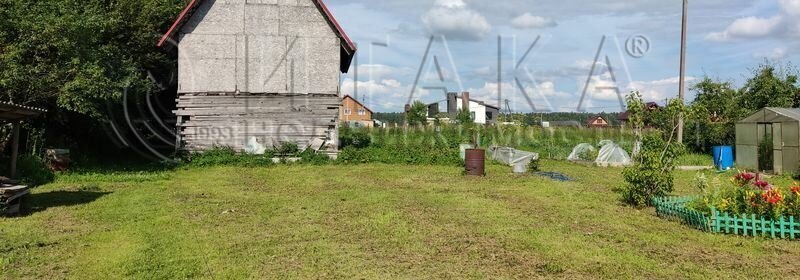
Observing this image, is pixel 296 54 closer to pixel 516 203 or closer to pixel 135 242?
pixel 516 203

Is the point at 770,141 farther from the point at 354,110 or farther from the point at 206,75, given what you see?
the point at 354,110

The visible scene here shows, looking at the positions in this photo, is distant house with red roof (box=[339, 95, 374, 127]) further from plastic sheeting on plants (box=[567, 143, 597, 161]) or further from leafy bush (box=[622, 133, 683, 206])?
leafy bush (box=[622, 133, 683, 206])

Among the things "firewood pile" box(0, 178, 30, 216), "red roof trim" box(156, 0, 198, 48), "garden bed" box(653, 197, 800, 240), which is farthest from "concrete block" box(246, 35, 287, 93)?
"garden bed" box(653, 197, 800, 240)

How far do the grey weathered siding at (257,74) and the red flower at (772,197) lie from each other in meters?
17.1

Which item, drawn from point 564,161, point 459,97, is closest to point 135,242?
point 564,161

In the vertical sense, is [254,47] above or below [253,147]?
above

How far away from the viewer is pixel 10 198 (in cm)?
1048

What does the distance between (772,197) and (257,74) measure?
61.5 feet

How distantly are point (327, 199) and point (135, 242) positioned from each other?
5284mm

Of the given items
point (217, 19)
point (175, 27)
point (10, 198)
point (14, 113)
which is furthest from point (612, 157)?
point (10, 198)

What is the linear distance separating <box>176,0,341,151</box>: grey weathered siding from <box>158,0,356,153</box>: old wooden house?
38 mm

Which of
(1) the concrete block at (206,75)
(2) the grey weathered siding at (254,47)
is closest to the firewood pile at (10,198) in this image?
(1) the concrete block at (206,75)

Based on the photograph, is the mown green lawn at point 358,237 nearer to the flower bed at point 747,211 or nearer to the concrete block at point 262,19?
the flower bed at point 747,211

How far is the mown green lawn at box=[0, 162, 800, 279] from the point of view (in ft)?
23.5
